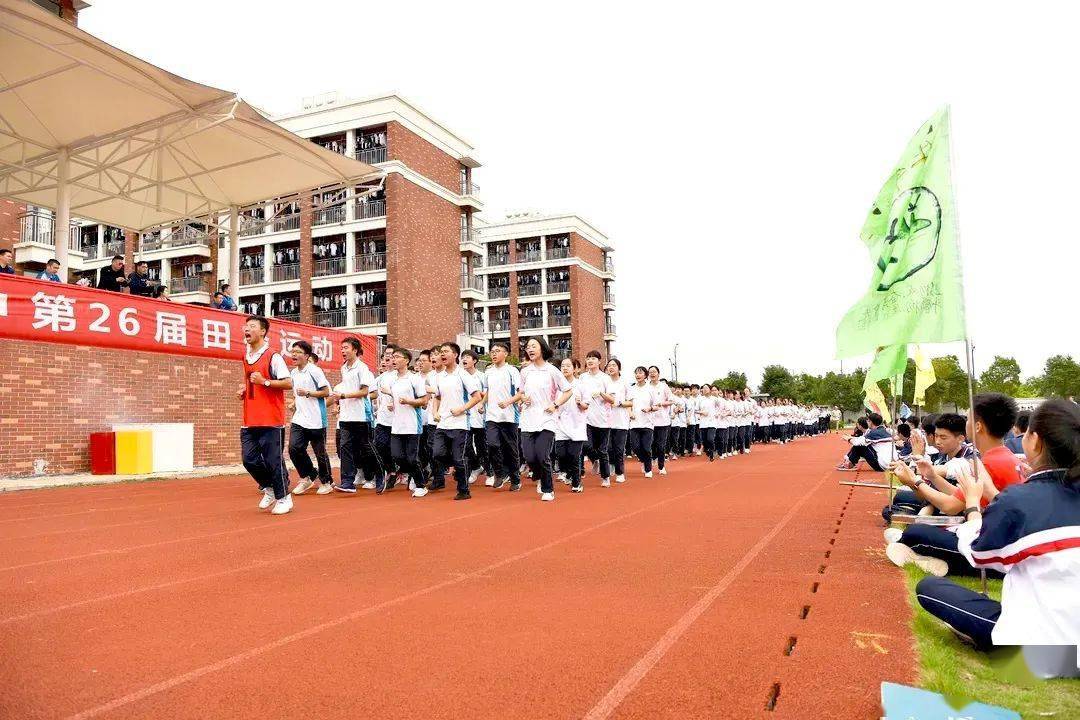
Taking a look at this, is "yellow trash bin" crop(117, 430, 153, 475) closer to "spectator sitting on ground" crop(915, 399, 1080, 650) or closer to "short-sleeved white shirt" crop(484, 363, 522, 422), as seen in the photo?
"short-sleeved white shirt" crop(484, 363, 522, 422)

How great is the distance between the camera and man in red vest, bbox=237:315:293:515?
24.6ft

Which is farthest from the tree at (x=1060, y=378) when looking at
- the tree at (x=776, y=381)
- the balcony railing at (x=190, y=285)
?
the balcony railing at (x=190, y=285)

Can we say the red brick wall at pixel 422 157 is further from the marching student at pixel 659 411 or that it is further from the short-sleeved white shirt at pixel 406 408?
the short-sleeved white shirt at pixel 406 408

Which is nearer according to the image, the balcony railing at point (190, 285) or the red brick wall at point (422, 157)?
the red brick wall at point (422, 157)

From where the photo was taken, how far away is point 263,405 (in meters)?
7.53

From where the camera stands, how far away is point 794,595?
420cm

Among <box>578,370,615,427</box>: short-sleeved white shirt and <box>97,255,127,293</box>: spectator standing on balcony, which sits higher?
<box>97,255,127,293</box>: spectator standing on balcony

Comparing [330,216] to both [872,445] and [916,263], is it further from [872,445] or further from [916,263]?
[916,263]

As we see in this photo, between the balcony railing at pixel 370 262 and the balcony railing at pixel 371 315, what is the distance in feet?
5.85

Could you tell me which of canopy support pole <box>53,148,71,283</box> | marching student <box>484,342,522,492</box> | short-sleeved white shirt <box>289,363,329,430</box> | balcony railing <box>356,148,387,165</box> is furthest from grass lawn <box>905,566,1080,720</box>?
balcony railing <box>356,148,387,165</box>

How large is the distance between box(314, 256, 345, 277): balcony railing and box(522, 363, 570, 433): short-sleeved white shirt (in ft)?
95.2

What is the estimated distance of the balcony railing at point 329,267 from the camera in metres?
37.1

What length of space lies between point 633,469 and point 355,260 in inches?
984

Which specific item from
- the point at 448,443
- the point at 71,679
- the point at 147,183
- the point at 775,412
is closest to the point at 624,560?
the point at 71,679
